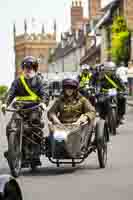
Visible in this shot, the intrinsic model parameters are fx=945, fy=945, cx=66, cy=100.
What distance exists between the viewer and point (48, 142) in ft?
45.2

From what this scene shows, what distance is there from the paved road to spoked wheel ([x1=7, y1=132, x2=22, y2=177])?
0.47ft

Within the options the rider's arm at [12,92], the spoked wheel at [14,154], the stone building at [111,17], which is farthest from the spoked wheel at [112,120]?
the stone building at [111,17]

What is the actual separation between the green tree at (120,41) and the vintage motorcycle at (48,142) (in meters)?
70.7

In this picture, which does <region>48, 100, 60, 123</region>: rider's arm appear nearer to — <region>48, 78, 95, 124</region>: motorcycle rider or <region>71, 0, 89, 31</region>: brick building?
<region>48, 78, 95, 124</region>: motorcycle rider

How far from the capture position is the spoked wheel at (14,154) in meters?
13.3

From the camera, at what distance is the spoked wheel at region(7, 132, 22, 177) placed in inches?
525

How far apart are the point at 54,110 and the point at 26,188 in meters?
2.66

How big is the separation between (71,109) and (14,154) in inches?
57.0

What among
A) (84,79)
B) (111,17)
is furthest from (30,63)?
(111,17)

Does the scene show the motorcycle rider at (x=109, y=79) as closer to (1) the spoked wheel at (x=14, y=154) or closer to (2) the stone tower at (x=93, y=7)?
(1) the spoked wheel at (x=14, y=154)

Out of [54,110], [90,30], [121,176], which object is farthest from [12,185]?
[90,30]

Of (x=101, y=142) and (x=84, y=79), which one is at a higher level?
(x=101, y=142)

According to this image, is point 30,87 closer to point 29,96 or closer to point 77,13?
point 29,96

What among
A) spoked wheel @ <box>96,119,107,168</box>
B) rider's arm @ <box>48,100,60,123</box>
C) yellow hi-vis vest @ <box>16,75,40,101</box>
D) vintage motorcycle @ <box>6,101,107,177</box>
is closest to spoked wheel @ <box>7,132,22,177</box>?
vintage motorcycle @ <box>6,101,107,177</box>
